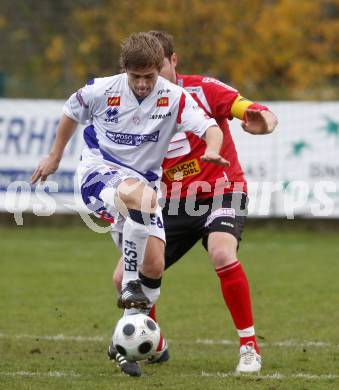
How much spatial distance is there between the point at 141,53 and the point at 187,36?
17.6 metres

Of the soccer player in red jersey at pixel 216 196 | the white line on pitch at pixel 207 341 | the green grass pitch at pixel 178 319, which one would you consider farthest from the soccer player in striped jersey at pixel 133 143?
the white line on pitch at pixel 207 341

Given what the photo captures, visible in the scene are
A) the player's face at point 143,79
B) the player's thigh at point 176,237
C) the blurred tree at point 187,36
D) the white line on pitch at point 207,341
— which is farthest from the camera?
the blurred tree at point 187,36

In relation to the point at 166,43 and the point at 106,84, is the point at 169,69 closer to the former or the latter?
the point at 166,43

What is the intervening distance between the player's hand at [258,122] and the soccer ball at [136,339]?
1.39 meters

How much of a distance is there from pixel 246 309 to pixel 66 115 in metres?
1.70

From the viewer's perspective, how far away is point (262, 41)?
24391mm

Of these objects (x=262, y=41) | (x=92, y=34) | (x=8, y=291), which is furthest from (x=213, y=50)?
(x=8, y=291)

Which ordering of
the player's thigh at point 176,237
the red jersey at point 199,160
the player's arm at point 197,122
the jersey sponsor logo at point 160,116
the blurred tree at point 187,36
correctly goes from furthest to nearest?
the blurred tree at point 187,36 → the player's thigh at point 176,237 → the red jersey at point 199,160 → the jersey sponsor logo at point 160,116 → the player's arm at point 197,122

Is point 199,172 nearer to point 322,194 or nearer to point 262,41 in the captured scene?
point 322,194

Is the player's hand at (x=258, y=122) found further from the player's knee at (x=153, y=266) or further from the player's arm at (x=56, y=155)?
the player's arm at (x=56, y=155)

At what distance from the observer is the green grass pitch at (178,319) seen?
21.0 ft

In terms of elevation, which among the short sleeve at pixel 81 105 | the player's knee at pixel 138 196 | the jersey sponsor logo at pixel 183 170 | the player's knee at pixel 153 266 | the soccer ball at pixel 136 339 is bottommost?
the soccer ball at pixel 136 339

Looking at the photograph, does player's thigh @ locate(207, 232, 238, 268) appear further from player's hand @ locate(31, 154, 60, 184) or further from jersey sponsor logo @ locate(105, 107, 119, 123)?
player's hand @ locate(31, 154, 60, 184)

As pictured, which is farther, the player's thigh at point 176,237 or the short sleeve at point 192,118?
the player's thigh at point 176,237
